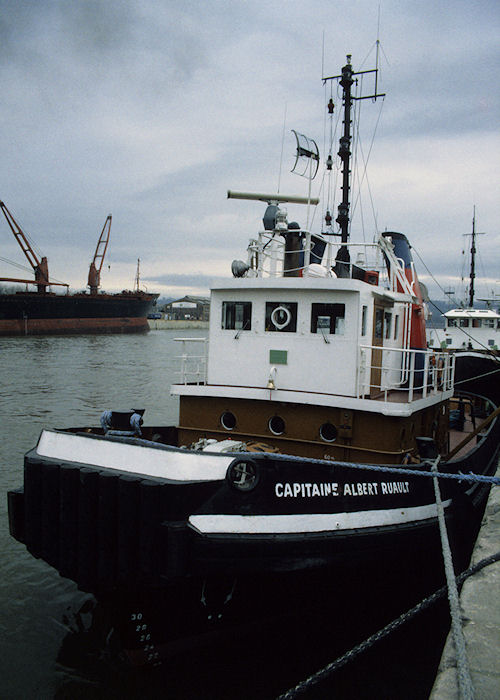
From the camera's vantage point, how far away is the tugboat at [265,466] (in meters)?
5.57

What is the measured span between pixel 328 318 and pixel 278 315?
0.80m

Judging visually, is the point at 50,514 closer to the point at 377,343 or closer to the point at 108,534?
the point at 108,534

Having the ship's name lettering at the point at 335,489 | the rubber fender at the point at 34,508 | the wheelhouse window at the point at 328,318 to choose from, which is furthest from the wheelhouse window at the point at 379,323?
the rubber fender at the point at 34,508

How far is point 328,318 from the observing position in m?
8.55

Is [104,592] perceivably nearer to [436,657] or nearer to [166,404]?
[436,657]

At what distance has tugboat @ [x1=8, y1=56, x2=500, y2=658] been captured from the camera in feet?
18.3

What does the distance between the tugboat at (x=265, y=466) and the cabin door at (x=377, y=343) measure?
0.19 feet

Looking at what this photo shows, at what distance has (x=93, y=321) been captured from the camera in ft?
219

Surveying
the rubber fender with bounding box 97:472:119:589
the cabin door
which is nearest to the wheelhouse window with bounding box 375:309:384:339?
the cabin door

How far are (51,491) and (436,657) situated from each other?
17.6ft

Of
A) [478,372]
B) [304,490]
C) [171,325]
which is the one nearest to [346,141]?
[304,490]

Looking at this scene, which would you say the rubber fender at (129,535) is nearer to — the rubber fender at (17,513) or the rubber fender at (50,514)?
the rubber fender at (50,514)

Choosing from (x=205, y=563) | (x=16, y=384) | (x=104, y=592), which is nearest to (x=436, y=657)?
(x=205, y=563)

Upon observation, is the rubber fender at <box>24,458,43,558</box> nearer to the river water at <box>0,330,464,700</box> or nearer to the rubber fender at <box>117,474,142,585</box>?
the rubber fender at <box>117,474,142,585</box>
